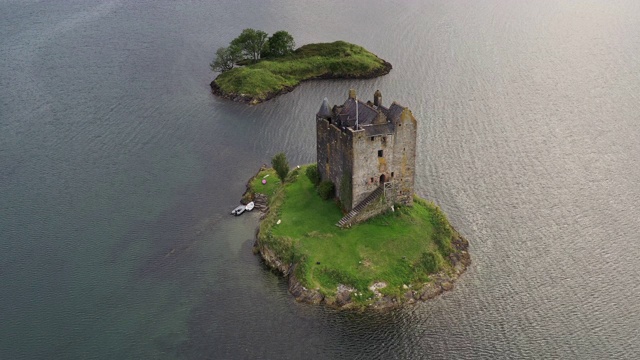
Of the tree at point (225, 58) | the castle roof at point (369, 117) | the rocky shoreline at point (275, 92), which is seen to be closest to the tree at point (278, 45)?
the tree at point (225, 58)

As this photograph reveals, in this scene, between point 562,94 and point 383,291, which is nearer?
point 383,291

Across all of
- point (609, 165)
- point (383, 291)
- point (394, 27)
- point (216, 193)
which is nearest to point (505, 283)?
point (383, 291)

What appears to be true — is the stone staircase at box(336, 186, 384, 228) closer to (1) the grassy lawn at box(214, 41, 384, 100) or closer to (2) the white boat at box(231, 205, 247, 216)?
(2) the white boat at box(231, 205, 247, 216)

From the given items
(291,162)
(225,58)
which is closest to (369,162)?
(291,162)

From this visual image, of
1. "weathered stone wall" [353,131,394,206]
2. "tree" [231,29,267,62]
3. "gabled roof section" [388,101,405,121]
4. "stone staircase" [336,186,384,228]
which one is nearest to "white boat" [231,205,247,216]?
"stone staircase" [336,186,384,228]

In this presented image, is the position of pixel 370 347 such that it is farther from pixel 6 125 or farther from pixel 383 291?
pixel 6 125
